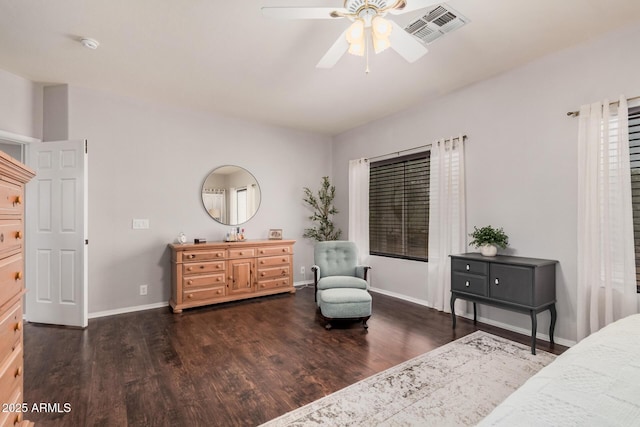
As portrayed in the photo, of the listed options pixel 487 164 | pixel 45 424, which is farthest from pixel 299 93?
pixel 45 424

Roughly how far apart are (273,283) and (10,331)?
3445mm

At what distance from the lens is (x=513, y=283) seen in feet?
9.25

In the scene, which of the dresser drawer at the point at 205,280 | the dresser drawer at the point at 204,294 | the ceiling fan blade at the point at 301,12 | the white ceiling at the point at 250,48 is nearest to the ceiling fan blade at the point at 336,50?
the ceiling fan blade at the point at 301,12

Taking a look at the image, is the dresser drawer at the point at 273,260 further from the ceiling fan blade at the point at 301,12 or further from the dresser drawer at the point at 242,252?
the ceiling fan blade at the point at 301,12

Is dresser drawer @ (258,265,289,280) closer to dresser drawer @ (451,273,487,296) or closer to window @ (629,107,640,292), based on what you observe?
dresser drawer @ (451,273,487,296)

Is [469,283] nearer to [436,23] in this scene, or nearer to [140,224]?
[436,23]

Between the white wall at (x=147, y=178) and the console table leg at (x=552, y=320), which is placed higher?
the white wall at (x=147, y=178)

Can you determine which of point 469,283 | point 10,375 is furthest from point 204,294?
point 469,283

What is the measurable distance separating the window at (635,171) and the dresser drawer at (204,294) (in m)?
4.35

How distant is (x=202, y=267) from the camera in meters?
4.07

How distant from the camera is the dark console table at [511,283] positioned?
107 inches

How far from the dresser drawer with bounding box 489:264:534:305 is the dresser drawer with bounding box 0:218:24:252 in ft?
11.4

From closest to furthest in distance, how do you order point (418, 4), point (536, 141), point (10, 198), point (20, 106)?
point (10, 198) → point (418, 4) → point (536, 141) → point (20, 106)

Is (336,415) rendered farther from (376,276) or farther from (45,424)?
(376,276)
